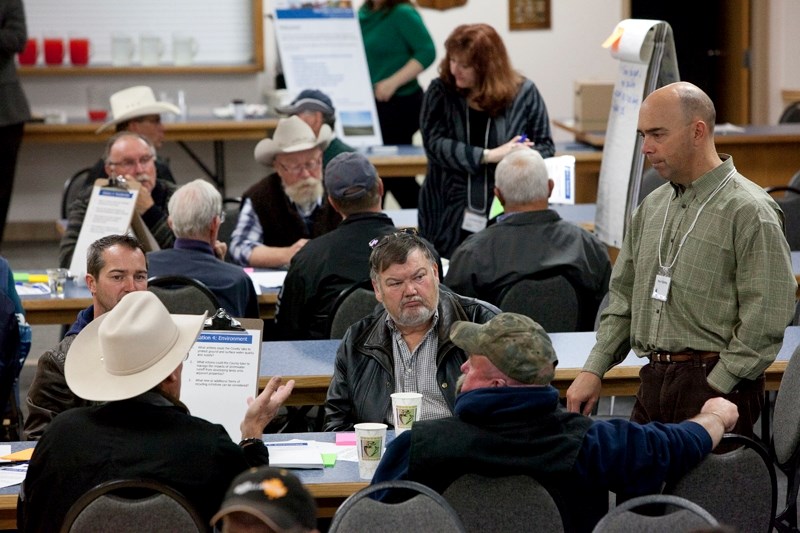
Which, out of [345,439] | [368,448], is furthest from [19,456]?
[368,448]

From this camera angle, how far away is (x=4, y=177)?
1009 cm

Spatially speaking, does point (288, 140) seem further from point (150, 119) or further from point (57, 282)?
point (57, 282)

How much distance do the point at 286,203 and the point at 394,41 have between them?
3.41 m

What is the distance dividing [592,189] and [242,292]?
4.07 m

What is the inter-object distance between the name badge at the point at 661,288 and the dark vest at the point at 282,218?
2.86 meters

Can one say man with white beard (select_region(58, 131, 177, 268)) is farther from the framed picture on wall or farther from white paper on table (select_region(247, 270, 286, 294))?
the framed picture on wall

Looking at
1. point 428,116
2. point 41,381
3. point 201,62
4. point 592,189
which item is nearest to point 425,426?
point 41,381

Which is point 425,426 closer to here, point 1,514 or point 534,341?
point 534,341

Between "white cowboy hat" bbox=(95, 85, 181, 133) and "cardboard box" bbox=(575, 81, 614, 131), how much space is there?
3162 millimetres

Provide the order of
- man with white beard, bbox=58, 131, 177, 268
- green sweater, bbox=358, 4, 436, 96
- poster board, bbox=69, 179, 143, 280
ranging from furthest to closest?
green sweater, bbox=358, 4, 436, 96
man with white beard, bbox=58, 131, 177, 268
poster board, bbox=69, 179, 143, 280

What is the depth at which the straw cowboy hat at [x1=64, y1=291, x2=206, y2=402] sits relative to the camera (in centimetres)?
297

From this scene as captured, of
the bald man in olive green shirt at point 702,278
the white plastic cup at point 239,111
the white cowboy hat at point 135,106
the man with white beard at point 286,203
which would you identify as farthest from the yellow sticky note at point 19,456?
the white plastic cup at point 239,111

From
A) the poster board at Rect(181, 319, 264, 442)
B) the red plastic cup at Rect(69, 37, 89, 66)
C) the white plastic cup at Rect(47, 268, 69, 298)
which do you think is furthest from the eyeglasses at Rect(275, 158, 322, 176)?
the red plastic cup at Rect(69, 37, 89, 66)

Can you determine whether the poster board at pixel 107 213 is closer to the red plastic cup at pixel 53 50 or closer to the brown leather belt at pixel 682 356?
the brown leather belt at pixel 682 356
